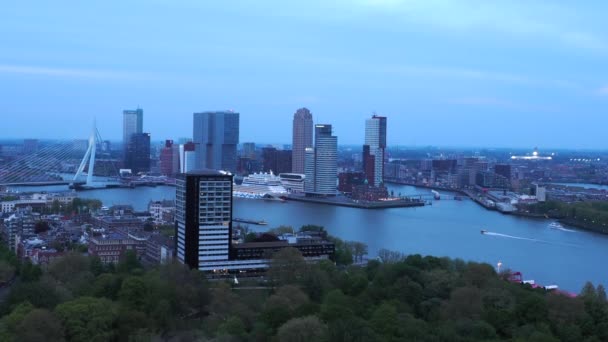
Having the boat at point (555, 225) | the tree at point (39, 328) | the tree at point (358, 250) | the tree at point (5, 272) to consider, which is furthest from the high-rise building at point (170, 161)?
the tree at point (39, 328)

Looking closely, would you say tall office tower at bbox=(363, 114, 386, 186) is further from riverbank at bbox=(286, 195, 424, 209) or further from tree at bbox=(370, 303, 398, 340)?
tree at bbox=(370, 303, 398, 340)

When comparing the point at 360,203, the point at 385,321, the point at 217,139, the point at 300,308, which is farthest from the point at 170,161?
the point at 385,321

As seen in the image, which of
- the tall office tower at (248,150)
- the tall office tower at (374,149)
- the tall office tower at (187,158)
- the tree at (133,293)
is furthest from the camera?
the tall office tower at (248,150)

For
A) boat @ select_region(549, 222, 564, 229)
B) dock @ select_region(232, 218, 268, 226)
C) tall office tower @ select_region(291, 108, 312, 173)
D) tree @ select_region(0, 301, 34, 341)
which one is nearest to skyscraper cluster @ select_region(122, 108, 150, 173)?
tall office tower @ select_region(291, 108, 312, 173)

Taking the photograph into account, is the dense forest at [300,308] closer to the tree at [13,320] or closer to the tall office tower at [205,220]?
the tree at [13,320]

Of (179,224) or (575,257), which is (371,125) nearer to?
(575,257)

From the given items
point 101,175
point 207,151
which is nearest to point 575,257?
point 207,151
